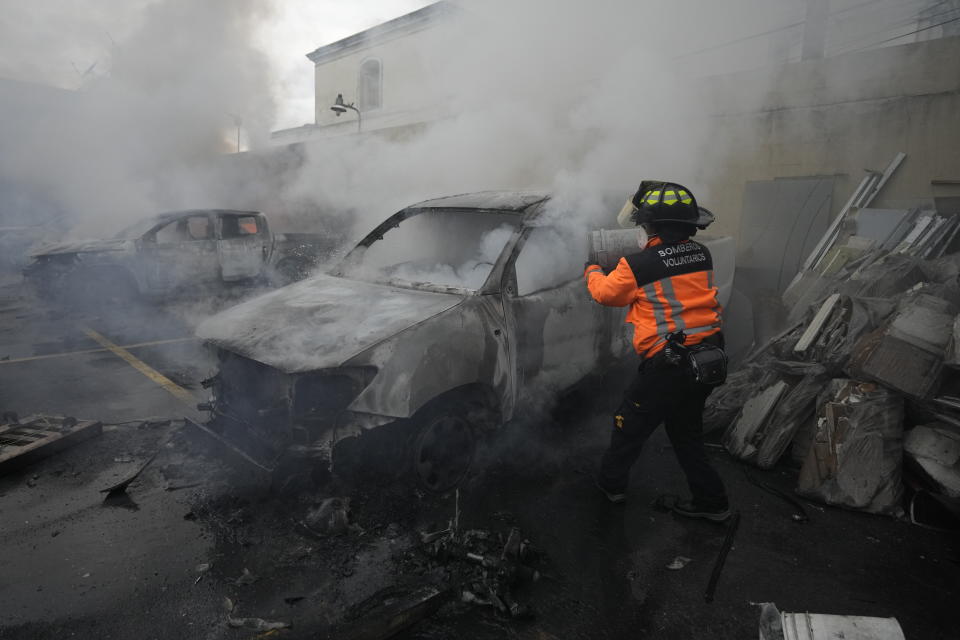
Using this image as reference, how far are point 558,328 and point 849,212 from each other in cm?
500

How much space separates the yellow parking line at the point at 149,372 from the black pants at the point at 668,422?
11.5ft

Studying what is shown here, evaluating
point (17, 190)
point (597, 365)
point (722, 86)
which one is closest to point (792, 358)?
point (597, 365)

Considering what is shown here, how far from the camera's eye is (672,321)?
2.91 metres

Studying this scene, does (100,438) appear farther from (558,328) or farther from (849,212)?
(849,212)

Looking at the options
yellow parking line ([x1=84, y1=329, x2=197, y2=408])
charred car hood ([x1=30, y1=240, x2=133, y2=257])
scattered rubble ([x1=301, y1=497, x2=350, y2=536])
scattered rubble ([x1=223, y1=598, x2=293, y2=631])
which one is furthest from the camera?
charred car hood ([x1=30, y1=240, x2=133, y2=257])

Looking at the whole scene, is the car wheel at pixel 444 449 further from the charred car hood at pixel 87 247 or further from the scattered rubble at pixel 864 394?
the charred car hood at pixel 87 247

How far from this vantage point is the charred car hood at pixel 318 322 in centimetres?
278

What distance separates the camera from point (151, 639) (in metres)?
2.18

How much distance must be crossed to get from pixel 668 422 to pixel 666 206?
120cm

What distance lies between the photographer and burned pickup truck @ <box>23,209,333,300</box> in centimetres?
810

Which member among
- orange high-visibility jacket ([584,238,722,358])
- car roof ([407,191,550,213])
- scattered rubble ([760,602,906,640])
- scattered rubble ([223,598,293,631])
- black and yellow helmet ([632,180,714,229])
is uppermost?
car roof ([407,191,550,213])

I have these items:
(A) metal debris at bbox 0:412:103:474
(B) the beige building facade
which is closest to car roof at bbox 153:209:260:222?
(A) metal debris at bbox 0:412:103:474

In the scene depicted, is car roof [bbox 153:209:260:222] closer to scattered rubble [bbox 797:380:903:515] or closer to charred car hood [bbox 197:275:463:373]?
charred car hood [bbox 197:275:463:373]

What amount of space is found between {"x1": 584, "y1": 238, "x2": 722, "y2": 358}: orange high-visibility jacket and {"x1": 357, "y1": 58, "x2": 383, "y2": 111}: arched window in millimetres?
23248
